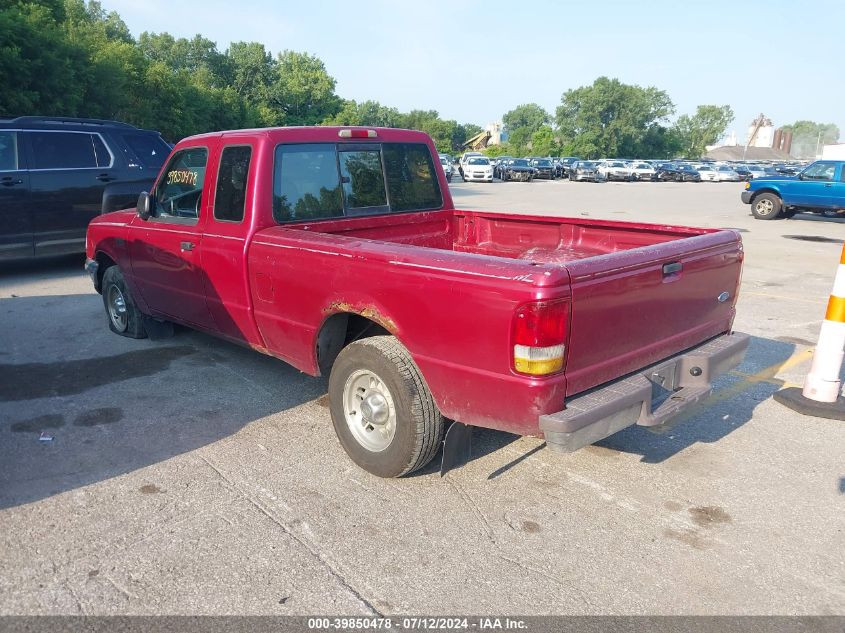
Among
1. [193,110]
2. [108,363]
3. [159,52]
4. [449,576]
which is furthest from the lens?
[159,52]

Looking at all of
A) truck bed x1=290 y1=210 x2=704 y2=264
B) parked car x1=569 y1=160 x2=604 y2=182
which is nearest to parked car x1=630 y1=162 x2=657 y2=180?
parked car x1=569 y1=160 x2=604 y2=182

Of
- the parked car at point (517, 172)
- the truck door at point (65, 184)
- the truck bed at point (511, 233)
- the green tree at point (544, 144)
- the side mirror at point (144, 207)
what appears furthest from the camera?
A: the green tree at point (544, 144)

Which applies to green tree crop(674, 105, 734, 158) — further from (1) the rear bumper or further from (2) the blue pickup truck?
(1) the rear bumper

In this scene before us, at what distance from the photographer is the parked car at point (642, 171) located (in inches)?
1966

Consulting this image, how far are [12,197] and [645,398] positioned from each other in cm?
850

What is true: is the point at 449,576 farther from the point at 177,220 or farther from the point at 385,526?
the point at 177,220

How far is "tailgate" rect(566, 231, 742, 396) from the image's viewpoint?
3.12 meters

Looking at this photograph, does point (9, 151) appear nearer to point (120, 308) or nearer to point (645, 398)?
point (120, 308)

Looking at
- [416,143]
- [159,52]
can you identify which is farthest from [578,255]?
[159,52]

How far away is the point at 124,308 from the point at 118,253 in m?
0.65

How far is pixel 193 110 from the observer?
33.2 metres

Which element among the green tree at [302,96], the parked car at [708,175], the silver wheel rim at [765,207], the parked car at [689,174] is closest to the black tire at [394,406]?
the silver wheel rim at [765,207]

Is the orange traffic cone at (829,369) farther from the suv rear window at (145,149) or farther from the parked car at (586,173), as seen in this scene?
the parked car at (586,173)

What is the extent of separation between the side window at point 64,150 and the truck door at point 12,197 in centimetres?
22
